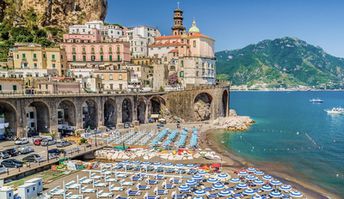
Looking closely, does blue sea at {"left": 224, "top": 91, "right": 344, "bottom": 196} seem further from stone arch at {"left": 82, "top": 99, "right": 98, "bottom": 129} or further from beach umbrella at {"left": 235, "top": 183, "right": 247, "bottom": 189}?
stone arch at {"left": 82, "top": 99, "right": 98, "bottom": 129}

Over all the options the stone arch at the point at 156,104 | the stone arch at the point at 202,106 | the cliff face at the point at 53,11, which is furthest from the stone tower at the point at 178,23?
the stone arch at the point at 156,104

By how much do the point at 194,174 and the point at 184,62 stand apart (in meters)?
→ 64.3

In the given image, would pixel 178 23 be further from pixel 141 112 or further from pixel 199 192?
pixel 199 192

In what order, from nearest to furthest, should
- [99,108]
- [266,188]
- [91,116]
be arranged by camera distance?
[266,188], [99,108], [91,116]

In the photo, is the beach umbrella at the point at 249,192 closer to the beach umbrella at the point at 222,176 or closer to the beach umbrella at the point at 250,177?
the beach umbrella at the point at 250,177

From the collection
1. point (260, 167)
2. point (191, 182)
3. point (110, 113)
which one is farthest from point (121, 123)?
point (191, 182)

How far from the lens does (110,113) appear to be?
3155 inches

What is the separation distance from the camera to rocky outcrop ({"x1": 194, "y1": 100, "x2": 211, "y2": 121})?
95812 millimetres

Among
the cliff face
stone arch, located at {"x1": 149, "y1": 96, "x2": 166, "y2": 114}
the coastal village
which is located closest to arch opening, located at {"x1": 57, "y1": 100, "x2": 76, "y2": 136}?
the coastal village

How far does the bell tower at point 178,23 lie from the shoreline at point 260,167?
211ft

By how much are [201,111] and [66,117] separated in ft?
136

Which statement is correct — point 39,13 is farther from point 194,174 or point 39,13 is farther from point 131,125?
point 194,174

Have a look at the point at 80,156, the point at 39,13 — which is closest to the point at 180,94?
the point at 80,156

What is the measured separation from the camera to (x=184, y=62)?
338 feet
